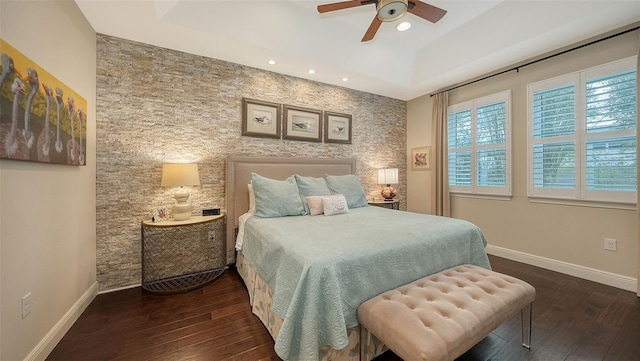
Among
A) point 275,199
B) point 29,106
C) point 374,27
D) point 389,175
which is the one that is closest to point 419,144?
point 389,175

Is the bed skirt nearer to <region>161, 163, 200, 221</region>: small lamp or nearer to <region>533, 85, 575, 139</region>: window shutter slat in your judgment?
<region>161, 163, 200, 221</region>: small lamp

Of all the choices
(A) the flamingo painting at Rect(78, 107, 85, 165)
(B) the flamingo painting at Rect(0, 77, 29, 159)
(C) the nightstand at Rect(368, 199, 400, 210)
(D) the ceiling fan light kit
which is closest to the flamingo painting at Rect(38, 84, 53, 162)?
(B) the flamingo painting at Rect(0, 77, 29, 159)

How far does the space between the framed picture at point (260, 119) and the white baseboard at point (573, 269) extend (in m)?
3.67

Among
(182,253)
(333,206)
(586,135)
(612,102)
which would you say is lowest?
(182,253)

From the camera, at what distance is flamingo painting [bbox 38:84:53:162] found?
149cm

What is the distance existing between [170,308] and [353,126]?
138 inches

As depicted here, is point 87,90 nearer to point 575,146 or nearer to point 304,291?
point 304,291

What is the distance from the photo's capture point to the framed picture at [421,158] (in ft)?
14.1

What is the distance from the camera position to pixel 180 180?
2422 mm

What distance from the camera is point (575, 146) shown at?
2686mm

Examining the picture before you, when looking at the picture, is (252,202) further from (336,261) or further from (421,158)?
(421,158)

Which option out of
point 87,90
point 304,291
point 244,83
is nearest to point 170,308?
point 304,291

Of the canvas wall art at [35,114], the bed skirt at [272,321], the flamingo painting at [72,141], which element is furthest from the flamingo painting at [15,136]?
the bed skirt at [272,321]

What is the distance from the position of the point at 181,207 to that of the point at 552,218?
4.39m
